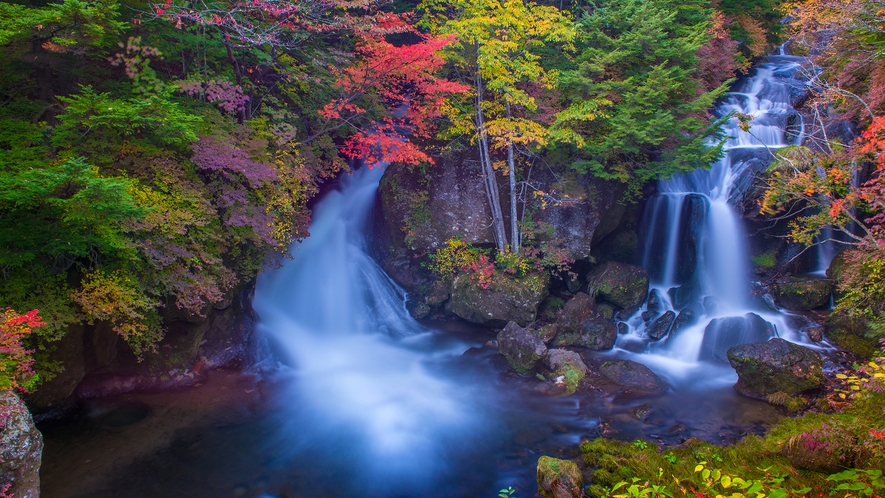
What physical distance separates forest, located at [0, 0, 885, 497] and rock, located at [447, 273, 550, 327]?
0.78 feet

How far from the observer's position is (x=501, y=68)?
10.6 metres

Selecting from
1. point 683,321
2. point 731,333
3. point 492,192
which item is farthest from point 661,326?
point 492,192

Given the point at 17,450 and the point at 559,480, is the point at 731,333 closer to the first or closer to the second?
the point at 559,480

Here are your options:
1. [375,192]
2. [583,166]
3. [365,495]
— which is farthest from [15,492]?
[583,166]

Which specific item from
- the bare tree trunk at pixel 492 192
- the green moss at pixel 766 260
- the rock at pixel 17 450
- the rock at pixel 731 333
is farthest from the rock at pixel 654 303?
the rock at pixel 17 450

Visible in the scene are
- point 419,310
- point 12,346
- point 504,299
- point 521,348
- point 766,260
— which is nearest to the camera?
point 12,346

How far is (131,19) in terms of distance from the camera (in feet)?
24.8

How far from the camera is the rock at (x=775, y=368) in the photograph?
316 inches

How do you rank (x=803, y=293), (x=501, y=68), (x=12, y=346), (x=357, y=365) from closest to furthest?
(x=12, y=346) < (x=357, y=365) < (x=803, y=293) < (x=501, y=68)

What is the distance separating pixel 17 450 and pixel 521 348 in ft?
26.3

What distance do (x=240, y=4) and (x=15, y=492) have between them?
25.1 feet

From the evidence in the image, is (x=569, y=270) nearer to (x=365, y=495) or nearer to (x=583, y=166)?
(x=583, y=166)

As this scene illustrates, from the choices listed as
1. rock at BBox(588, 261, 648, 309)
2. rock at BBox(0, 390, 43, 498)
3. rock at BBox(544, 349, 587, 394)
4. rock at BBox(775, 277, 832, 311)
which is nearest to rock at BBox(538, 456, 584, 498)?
rock at BBox(544, 349, 587, 394)

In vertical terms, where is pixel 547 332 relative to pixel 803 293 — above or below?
below
